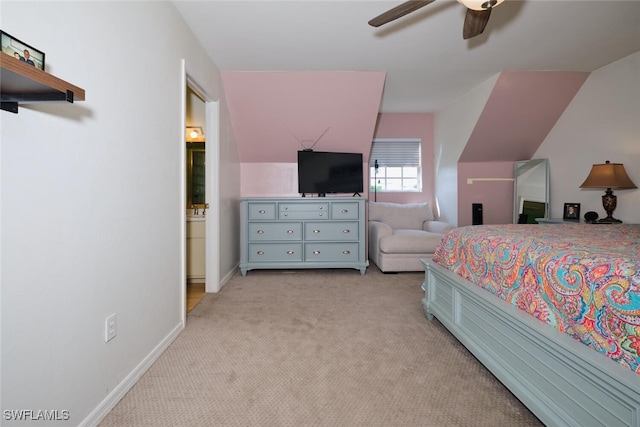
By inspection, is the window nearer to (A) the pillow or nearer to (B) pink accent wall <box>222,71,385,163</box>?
(A) the pillow

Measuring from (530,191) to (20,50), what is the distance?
5.18m

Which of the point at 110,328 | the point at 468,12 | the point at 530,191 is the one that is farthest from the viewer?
the point at 530,191

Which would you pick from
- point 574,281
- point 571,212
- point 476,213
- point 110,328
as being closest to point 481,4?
point 574,281

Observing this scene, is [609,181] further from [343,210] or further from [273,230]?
[273,230]

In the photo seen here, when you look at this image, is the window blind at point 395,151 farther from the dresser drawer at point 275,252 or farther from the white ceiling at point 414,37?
the dresser drawer at point 275,252

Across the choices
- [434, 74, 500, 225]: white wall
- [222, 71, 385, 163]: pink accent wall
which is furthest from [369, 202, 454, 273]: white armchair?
[222, 71, 385, 163]: pink accent wall

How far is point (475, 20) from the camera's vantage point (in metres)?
1.88

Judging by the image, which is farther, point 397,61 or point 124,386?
point 397,61

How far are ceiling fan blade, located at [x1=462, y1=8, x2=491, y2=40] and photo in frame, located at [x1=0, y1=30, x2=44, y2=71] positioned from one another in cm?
204

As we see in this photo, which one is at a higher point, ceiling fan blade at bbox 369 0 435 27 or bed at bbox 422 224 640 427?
ceiling fan blade at bbox 369 0 435 27

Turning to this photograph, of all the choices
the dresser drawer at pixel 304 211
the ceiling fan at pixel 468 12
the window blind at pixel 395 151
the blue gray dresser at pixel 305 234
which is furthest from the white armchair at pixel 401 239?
the ceiling fan at pixel 468 12

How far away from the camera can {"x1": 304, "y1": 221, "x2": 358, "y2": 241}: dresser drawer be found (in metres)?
3.83

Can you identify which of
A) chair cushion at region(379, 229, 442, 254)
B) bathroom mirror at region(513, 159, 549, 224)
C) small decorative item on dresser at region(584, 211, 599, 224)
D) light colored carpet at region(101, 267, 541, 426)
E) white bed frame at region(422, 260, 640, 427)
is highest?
bathroom mirror at region(513, 159, 549, 224)

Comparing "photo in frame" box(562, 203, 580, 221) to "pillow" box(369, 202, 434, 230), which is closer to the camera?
"photo in frame" box(562, 203, 580, 221)
